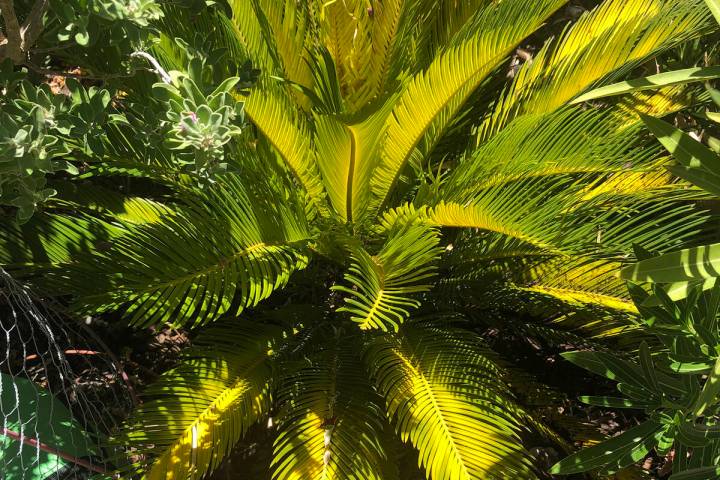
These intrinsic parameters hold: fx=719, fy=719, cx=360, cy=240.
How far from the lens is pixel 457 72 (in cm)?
179

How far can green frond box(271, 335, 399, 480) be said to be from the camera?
169 cm

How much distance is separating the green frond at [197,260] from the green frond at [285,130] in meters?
0.12

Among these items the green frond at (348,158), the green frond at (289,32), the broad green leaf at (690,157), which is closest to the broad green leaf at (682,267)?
the broad green leaf at (690,157)

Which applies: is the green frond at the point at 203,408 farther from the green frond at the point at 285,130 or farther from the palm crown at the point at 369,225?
the green frond at the point at 285,130

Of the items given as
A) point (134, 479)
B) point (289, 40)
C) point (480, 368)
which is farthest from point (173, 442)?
point (289, 40)

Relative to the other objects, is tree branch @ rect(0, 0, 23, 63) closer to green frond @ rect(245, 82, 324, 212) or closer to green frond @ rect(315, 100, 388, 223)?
green frond @ rect(245, 82, 324, 212)

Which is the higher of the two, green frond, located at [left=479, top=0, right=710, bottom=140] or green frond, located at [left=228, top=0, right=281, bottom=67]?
green frond, located at [left=479, top=0, right=710, bottom=140]

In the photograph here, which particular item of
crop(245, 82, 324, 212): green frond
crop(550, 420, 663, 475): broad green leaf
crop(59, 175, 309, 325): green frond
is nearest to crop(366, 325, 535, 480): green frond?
crop(550, 420, 663, 475): broad green leaf

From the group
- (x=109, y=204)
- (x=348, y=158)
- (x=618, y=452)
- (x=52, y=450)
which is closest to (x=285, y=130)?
(x=348, y=158)

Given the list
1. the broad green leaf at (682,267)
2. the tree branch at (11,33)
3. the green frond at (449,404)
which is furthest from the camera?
the green frond at (449,404)

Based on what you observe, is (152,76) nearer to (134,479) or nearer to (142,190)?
(142,190)

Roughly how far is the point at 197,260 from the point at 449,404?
0.70m

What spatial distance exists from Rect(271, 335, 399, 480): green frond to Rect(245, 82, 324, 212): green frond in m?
0.49

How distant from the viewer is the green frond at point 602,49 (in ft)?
6.21
